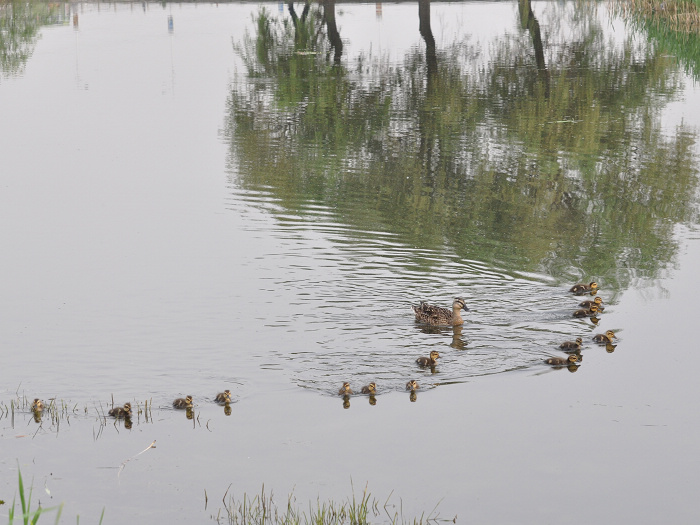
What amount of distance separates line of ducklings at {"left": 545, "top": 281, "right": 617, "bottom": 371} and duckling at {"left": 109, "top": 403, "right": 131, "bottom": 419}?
5.29 metres

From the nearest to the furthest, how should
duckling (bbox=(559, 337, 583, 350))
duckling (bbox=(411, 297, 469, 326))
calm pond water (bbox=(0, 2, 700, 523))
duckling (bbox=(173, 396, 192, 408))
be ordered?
calm pond water (bbox=(0, 2, 700, 523))
duckling (bbox=(173, 396, 192, 408))
duckling (bbox=(559, 337, 583, 350))
duckling (bbox=(411, 297, 469, 326))

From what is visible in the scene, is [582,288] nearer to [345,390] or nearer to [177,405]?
[345,390]

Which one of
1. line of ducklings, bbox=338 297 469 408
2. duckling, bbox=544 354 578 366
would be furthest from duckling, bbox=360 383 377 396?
duckling, bbox=544 354 578 366

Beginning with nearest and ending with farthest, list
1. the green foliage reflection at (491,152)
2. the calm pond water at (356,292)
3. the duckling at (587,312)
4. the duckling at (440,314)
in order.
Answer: the calm pond water at (356,292) < the duckling at (440,314) < the duckling at (587,312) < the green foliage reflection at (491,152)

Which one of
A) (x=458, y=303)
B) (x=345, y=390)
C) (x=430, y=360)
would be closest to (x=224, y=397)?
(x=345, y=390)

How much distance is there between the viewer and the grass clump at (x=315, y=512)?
931 cm

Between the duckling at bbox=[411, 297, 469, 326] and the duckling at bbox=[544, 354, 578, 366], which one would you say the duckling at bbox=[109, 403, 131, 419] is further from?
the duckling at bbox=[544, 354, 578, 366]

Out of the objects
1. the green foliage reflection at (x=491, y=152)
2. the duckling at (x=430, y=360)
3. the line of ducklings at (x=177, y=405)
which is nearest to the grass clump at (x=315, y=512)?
the line of ducklings at (x=177, y=405)

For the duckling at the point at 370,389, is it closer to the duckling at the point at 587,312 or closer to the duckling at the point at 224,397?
the duckling at the point at 224,397

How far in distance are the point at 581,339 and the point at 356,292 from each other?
12.1ft

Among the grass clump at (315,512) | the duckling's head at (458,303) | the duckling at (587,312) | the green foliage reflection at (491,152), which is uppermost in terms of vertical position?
the green foliage reflection at (491,152)

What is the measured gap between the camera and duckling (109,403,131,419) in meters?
11.6

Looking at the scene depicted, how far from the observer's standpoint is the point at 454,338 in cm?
1420

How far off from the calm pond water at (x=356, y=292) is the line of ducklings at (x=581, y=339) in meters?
0.17
